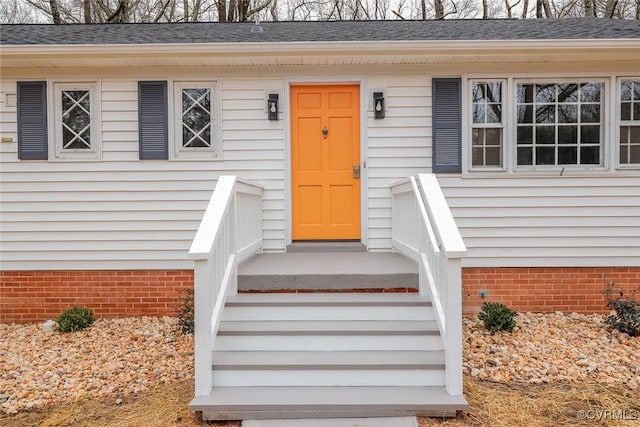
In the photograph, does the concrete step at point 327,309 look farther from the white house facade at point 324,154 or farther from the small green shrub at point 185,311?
the white house facade at point 324,154

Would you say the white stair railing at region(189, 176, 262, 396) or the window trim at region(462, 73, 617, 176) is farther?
the window trim at region(462, 73, 617, 176)

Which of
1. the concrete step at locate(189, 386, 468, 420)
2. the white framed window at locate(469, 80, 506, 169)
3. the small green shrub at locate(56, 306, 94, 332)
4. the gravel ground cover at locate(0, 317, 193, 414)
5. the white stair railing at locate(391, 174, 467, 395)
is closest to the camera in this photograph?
the concrete step at locate(189, 386, 468, 420)

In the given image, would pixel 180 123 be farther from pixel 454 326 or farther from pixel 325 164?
pixel 454 326

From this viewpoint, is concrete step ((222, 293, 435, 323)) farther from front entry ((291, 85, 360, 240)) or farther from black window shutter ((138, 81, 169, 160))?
black window shutter ((138, 81, 169, 160))

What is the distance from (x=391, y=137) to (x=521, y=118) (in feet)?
4.86

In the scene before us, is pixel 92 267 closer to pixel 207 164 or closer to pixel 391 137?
pixel 207 164

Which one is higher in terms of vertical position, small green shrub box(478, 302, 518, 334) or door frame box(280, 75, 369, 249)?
door frame box(280, 75, 369, 249)

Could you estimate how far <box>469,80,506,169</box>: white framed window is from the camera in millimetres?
5176

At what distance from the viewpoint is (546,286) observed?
17.1 feet

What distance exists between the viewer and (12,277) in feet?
17.5

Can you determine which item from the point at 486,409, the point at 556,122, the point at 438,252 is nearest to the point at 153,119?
the point at 438,252

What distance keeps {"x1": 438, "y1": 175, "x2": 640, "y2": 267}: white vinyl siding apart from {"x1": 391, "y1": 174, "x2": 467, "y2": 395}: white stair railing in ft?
3.28

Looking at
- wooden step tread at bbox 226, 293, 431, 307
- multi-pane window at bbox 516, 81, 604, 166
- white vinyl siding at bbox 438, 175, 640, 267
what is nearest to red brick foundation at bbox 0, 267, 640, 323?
white vinyl siding at bbox 438, 175, 640, 267

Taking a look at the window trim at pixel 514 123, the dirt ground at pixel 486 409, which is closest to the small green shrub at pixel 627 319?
the dirt ground at pixel 486 409
